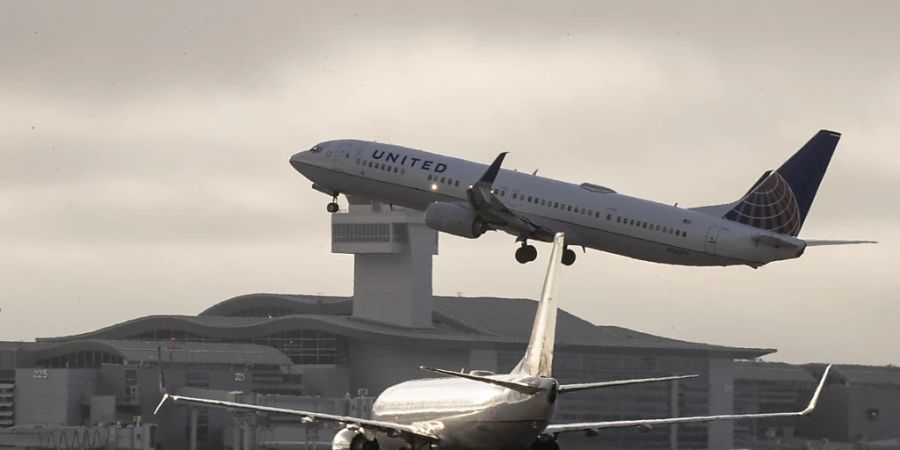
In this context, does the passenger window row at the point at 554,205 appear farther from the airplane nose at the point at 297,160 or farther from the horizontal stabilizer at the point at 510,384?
the horizontal stabilizer at the point at 510,384

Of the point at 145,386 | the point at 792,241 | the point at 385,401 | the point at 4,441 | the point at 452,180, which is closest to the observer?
the point at 385,401

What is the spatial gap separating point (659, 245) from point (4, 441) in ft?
246

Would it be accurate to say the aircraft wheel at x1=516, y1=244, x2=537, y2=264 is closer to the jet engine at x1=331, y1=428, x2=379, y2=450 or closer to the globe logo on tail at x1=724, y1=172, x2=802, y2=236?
the globe logo on tail at x1=724, y1=172, x2=802, y2=236

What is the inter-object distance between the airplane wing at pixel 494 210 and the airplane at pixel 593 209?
5cm

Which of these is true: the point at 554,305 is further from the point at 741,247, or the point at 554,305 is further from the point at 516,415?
the point at 741,247

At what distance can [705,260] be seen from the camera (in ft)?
376

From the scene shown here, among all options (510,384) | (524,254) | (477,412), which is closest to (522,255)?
(524,254)

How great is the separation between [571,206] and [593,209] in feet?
4.84

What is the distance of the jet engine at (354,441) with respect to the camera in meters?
82.4

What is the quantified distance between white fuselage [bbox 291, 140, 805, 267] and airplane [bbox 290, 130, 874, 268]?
0.05 m

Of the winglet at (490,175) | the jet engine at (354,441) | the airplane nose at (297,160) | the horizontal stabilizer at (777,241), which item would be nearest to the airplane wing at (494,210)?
the winglet at (490,175)

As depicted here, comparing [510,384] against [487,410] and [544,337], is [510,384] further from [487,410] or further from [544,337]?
Result: [487,410]

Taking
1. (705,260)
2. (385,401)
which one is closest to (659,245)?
(705,260)

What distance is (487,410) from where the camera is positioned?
7806cm
